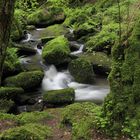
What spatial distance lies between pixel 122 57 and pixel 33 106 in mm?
5815

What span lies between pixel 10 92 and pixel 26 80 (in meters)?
1.25

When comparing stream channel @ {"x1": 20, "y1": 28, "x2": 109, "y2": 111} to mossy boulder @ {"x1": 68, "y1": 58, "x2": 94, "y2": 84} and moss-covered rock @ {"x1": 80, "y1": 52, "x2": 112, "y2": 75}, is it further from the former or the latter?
moss-covered rock @ {"x1": 80, "y1": 52, "x2": 112, "y2": 75}

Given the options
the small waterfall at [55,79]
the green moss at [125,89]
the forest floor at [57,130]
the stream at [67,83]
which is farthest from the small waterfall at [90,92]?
the green moss at [125,89]

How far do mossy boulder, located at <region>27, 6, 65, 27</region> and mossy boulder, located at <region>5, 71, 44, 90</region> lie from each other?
38.0 ft

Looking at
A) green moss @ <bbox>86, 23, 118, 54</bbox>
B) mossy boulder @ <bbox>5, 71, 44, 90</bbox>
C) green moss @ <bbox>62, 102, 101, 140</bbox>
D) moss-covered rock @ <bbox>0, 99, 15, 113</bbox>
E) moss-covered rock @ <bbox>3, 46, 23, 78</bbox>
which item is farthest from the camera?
moss-covered rock @ <bbox>3, 46, 23, 78</bbox>

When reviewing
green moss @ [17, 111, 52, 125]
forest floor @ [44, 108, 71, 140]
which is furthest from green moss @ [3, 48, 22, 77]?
forest floor @ [44, 108, 71, 140]

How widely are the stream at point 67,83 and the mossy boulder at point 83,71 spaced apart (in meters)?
0.23

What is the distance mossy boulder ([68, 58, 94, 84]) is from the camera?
1504 cm

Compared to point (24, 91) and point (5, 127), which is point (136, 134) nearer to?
point (5, 127)

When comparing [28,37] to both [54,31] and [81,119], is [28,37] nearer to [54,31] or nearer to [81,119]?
[54,31]

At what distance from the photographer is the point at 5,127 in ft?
30.2

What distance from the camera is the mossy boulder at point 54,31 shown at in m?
22.1

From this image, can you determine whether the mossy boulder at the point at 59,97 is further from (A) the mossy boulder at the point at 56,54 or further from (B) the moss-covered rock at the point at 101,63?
(A) the mossy boulder at the point at 56,54

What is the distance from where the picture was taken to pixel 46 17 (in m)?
25.9
